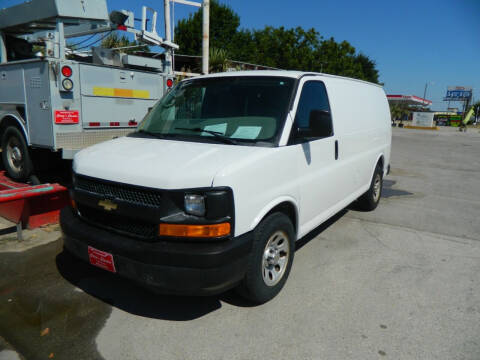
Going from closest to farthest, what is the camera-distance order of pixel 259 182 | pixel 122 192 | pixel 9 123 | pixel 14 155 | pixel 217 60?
pixel 122 192 < pixel 259 182 < pixel 9 123 < pixel 14 155 < pixel 217 60

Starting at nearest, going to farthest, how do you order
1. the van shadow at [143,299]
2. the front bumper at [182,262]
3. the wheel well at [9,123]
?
the front bumper at [182,262] → the van shadow at [143,299] → the wheel well at [9,123]

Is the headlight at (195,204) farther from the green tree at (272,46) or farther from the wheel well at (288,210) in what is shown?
the green tree at (272,46)

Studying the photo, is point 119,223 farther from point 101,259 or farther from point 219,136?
point 219,136

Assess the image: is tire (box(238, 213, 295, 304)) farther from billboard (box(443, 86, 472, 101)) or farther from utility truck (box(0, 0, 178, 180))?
billboard (box(443, 86, 472, 101))

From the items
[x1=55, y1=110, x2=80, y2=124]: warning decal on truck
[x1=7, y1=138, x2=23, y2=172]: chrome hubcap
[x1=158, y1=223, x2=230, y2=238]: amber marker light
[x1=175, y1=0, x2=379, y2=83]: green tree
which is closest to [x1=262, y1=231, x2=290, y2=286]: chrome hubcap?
[x1=158, y1=223, x2=230, y2=238]: amber marker light

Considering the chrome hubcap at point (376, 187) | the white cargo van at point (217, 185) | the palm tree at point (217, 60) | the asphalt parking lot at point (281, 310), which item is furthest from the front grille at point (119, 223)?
the palm tree at point (217, 60)

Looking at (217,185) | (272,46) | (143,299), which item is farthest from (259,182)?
(272,46)

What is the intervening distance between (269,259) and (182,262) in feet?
3.26

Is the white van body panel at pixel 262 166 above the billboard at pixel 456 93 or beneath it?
beneath

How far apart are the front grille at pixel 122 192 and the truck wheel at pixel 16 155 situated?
3.59 m

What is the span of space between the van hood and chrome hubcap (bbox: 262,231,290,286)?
832 millimetres

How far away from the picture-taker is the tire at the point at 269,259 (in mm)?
3082

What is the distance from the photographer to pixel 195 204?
2729 mm

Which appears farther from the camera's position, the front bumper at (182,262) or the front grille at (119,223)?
the front grille at (119,223)
